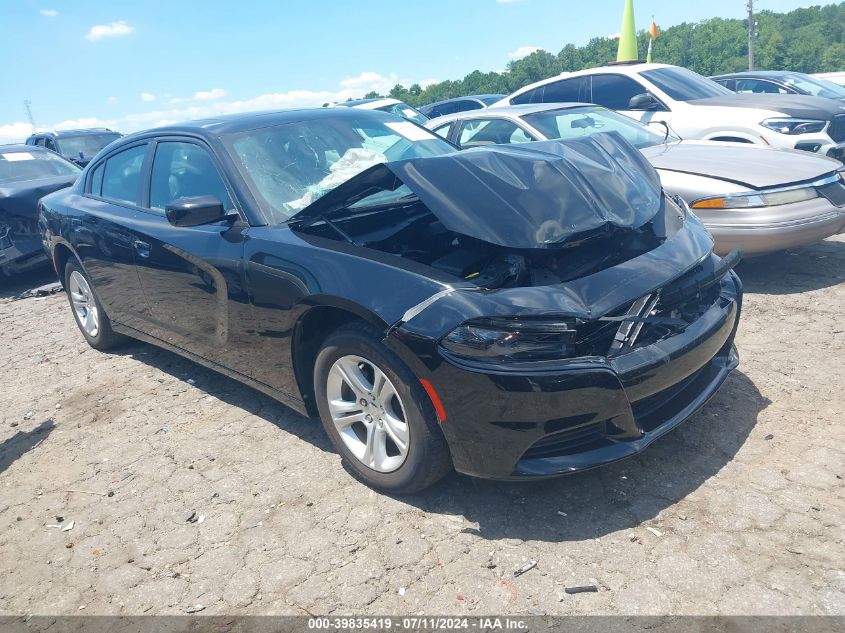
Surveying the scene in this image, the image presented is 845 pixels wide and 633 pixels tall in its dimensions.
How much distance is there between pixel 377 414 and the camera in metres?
2.87

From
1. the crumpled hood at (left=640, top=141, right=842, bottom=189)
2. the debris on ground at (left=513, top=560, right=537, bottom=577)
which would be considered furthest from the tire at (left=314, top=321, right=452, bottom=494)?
the crumpled hood at (left=640, top=141, right=842, bottom=189)

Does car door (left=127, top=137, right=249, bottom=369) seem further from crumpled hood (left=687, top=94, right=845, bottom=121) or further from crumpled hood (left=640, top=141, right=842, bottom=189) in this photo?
crumpled hood (left=687, top=94, right=845, bottom=121)

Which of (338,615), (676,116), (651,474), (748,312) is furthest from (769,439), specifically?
(676,116)

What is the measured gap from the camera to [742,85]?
1202 centimetres

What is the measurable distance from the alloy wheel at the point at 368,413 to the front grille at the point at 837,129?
7.43m

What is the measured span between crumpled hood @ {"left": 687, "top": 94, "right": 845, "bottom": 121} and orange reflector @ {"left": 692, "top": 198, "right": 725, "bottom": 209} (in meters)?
3.18

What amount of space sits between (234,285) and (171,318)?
0.89m

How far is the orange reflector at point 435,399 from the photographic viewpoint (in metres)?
2.53

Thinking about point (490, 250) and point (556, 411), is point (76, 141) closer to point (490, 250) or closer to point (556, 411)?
point (490, 250)

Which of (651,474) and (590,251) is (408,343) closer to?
(590,251)

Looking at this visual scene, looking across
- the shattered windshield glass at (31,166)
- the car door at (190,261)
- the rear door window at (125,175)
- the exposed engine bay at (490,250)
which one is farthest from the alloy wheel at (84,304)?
the shattered windshield glass at (31,166)

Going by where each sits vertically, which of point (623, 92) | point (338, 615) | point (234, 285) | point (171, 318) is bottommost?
point (338, 615)

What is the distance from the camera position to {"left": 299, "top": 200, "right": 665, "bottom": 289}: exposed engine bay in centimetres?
266

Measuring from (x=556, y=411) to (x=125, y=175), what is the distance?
360 centimetres
